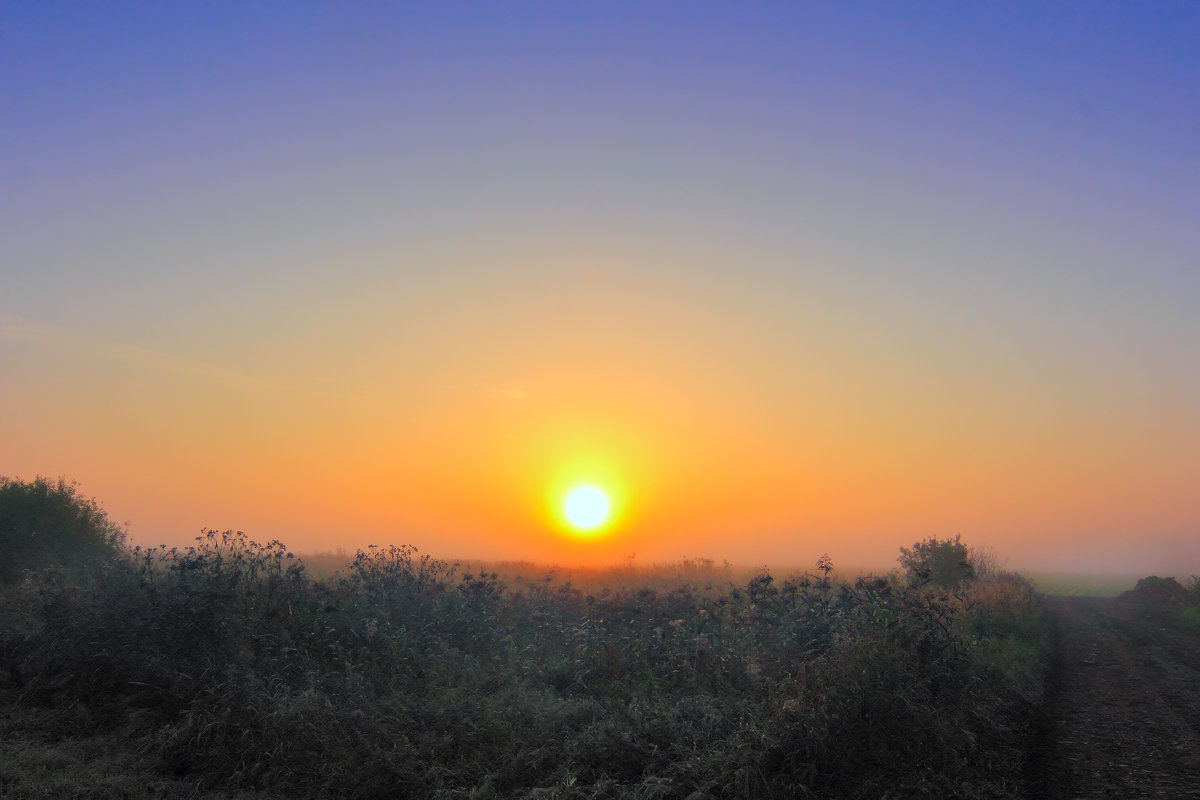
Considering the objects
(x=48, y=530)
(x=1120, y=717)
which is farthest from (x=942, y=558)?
(x=48, y=530)

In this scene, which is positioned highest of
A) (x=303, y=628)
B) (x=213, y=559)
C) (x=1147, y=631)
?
(x=213, y=559)

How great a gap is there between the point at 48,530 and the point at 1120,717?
1069 inches

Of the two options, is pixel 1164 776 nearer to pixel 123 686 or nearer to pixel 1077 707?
pixel 1077 707

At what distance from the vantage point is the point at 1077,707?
11672 mm

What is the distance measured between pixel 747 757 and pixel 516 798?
8.88 feet

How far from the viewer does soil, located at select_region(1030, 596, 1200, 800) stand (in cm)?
820

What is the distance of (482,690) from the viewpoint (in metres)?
11.4

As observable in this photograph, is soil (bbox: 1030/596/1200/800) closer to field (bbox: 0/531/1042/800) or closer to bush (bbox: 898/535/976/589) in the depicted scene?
field (bbox: 0/531/1042/800)

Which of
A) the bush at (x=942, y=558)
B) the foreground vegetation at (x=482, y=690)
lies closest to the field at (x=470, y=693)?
the foreground vegetation at (x=482, y=690)

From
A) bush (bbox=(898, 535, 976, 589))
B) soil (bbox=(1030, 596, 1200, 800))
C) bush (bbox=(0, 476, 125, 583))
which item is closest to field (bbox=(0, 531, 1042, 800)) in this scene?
soil (bbox=(1030, 596, 1200, 800))

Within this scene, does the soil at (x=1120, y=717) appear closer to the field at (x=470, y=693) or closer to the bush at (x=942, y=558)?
the field at (x=470, y=693)

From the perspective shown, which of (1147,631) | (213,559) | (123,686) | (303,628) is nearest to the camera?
(123,686)

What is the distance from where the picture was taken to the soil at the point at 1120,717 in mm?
8195

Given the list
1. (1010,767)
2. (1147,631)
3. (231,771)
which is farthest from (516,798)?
(1147,631)
